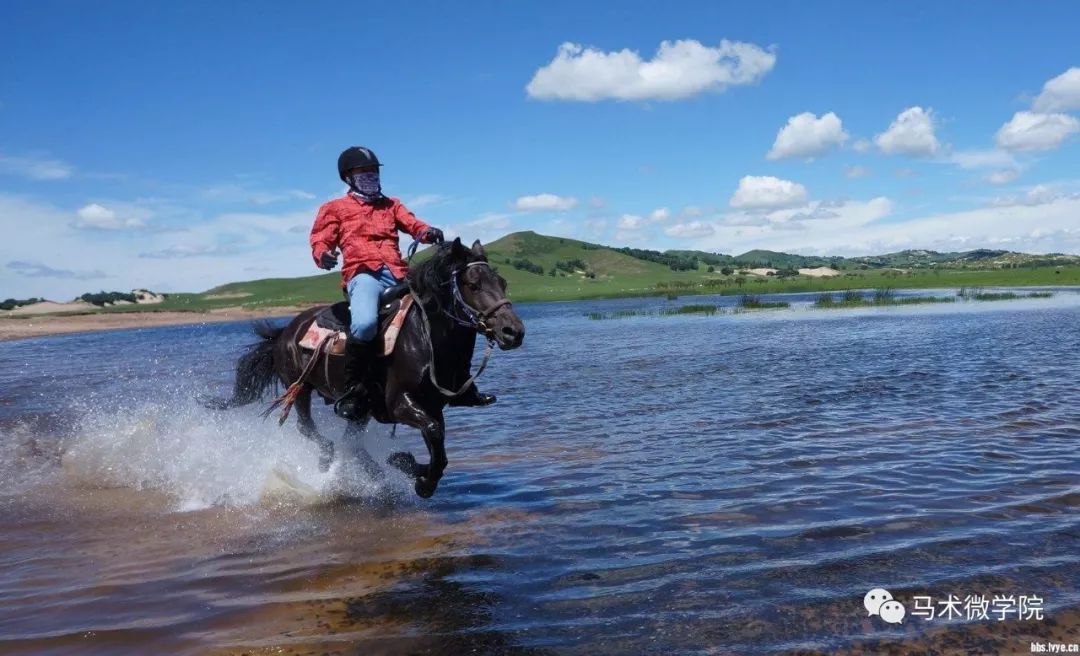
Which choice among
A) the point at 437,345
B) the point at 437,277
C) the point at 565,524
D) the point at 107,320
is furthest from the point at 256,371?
the point at 107,320

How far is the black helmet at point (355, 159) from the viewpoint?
930 centimetres

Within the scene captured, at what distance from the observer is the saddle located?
8.86 metres

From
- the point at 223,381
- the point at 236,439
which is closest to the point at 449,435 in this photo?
the point at 236,439

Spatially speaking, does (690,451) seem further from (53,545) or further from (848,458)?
(53,545)

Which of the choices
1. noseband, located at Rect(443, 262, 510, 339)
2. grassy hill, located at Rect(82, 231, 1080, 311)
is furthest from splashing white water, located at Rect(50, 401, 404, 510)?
grassy hill, located at Rect(82, 231, 1080, 311)

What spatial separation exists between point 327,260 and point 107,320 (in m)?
93.3

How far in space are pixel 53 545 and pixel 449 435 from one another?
6979 millimetres

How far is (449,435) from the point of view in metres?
14.2

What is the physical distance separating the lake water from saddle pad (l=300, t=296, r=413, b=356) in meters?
1.64

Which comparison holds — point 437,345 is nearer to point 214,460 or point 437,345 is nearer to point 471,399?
point 471,399

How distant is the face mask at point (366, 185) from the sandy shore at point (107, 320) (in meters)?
70.7

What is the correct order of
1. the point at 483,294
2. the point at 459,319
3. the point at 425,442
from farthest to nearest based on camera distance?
the point at 425,442 < the point at 459,319 < the point at 483,294

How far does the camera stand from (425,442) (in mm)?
8516

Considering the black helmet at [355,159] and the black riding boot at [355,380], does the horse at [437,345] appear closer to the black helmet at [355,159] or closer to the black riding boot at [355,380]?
the black riding boot at [355,380]
